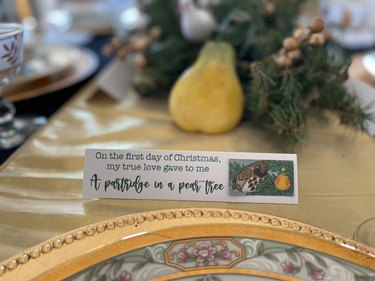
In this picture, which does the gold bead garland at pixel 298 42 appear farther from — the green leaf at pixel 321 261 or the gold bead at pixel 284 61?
the green leaf at pixel 321 261

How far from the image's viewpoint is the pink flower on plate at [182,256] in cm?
28

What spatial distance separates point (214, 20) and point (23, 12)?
54cm

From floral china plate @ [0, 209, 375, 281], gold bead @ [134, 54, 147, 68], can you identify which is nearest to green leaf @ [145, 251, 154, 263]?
floral china plate @ [0, 209, 375, 281]

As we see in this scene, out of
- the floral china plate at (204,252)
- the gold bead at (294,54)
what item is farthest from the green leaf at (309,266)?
the gold bead at (294,54)

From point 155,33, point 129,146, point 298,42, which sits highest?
point 155,33

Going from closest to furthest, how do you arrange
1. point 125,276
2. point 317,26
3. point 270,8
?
point 125,276
point 317,26
point 270,8

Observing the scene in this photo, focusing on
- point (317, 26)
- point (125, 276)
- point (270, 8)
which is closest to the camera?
point (125, 276)

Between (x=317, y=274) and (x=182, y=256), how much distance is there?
98mm

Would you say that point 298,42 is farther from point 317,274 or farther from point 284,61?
point 317,274

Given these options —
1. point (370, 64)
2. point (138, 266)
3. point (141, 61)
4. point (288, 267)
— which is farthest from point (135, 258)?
point (370, 64)

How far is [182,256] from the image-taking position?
0.28 meters

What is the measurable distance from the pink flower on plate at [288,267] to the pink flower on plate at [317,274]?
0.01 meters

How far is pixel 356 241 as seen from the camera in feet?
0.93

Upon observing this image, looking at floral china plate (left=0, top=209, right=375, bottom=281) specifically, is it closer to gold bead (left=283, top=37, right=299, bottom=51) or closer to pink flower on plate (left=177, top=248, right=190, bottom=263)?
pink flower on plate (left=177, top=248, right=190, bottom=263)
